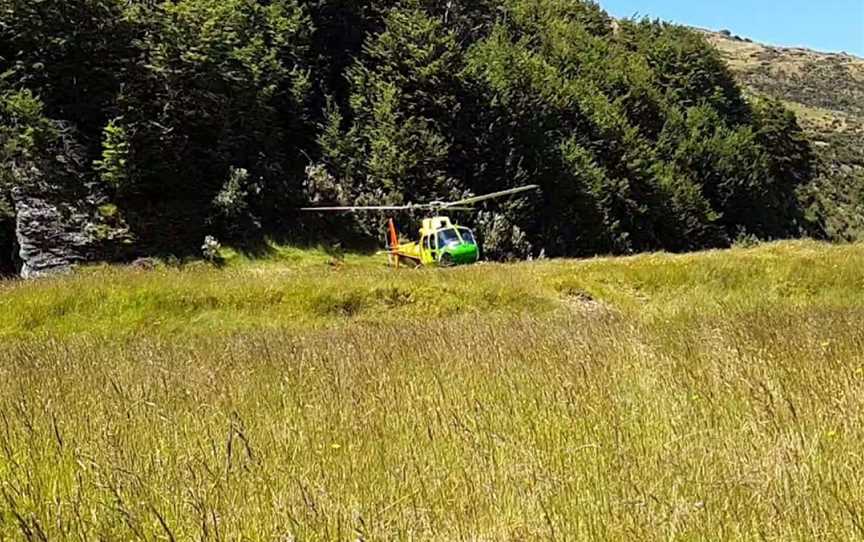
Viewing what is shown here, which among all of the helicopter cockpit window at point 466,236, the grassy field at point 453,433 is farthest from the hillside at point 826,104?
the grassy field at point 453,433

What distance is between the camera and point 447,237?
23.5 metres

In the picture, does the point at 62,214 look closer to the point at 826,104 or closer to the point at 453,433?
the point at 453,433

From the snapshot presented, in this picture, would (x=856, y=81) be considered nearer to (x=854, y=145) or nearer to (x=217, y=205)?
(x=854, y=145)

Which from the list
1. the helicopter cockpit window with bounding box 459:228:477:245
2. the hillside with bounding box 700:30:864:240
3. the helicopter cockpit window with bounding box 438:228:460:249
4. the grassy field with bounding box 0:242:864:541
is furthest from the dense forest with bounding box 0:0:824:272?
the grassy field with bounding box 0:242:864:541

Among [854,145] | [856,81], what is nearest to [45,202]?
[854,145]

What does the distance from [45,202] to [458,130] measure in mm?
20434

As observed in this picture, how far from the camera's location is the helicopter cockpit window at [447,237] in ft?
76.6

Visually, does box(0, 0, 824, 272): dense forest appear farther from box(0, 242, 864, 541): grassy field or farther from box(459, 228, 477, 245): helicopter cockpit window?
box(0, 242, 864, 541): grassy field

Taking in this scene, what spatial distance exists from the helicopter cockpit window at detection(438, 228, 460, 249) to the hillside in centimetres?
5698

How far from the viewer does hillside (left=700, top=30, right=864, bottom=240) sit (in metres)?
72.5

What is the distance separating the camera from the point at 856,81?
140 metres

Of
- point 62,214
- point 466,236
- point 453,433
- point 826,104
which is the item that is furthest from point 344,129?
point 826,104

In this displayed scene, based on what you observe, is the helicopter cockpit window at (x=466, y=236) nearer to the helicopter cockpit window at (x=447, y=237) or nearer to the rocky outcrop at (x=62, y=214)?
the helicopter cockpit window at (x=447, y=237)

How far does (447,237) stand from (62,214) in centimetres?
1510
